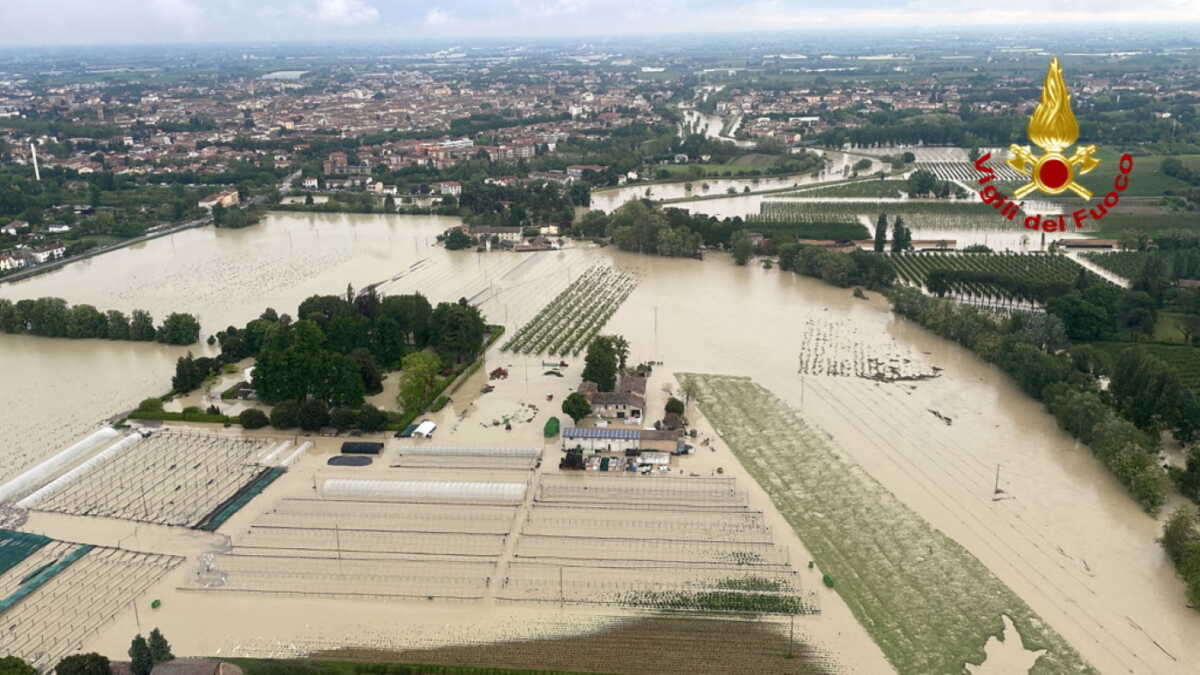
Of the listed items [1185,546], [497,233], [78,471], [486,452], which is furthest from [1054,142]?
[497,233]

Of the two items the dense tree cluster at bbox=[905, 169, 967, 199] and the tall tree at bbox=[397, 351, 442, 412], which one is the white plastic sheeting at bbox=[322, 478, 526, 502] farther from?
the dense tree cluster at bbox=[905, 169, 967, 199]

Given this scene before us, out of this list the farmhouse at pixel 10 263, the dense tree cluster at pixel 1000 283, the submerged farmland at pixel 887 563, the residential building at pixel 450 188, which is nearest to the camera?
the submerged farmland at pixel 887 563

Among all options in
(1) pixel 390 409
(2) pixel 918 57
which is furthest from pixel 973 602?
(2) pixel 918 57

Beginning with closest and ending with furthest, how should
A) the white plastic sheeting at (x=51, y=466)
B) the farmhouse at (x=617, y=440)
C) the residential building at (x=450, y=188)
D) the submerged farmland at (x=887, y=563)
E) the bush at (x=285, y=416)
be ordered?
1. the submerged farmland at (x=887, y=563)
2. the white plastic sheeting at (x=51, y=466)
3. the farmhouse at (x=617, y=440)
4. the bush at (x=285, y=416)
5. the residential building at (x=450, y=188)

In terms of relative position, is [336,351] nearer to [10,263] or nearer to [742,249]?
[742,249]

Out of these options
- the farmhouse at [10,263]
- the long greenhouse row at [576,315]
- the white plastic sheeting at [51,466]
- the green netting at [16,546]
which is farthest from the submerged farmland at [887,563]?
the farmhouse at [10,263]

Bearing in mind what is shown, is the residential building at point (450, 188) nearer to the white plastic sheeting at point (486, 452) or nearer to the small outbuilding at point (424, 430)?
the small outbuilding at point (424, 430)
